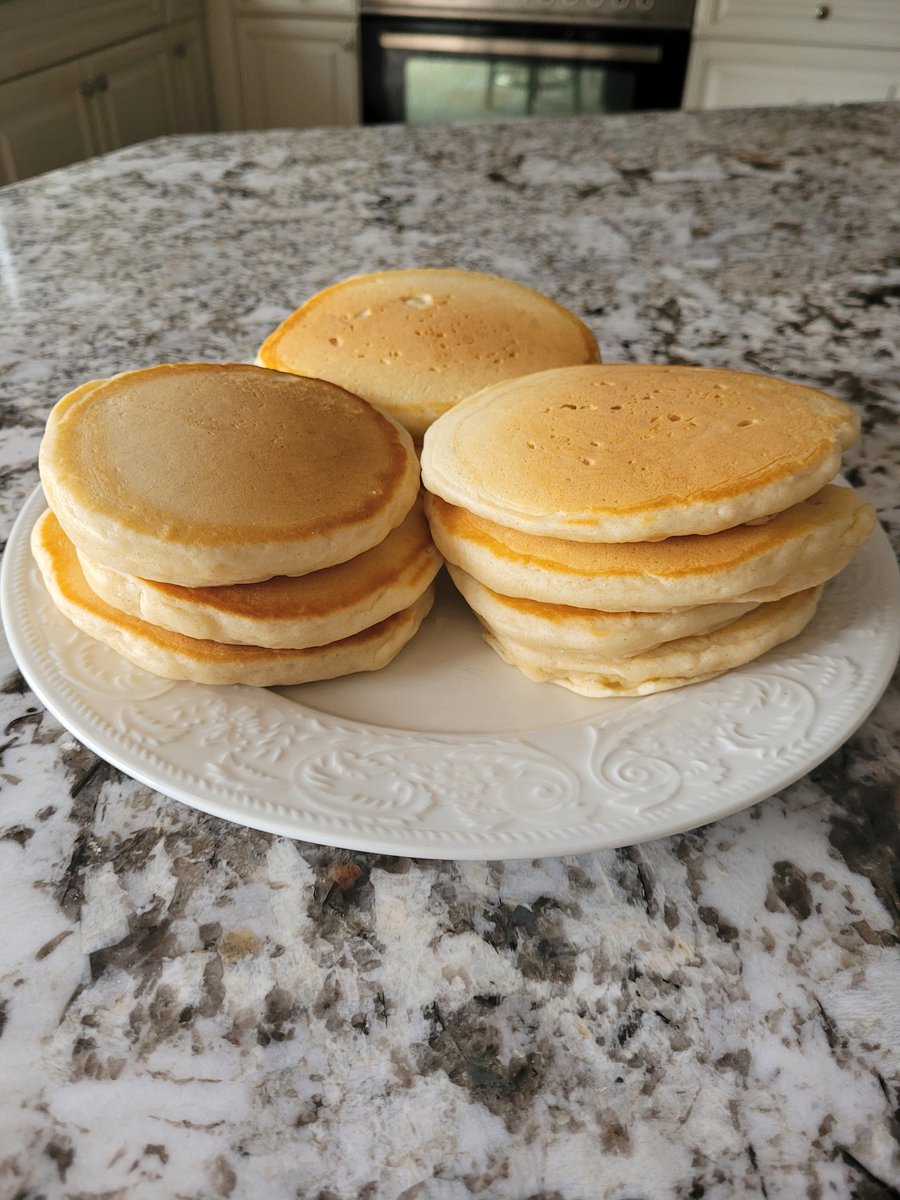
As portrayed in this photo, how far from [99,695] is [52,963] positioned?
206 millimetres

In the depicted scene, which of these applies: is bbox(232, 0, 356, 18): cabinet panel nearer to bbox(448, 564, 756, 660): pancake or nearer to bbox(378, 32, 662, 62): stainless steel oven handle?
bbox(378, 32, 662, 62): stainless steel oven handle

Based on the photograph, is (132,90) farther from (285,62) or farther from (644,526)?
(644,526)

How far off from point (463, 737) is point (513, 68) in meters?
3.37

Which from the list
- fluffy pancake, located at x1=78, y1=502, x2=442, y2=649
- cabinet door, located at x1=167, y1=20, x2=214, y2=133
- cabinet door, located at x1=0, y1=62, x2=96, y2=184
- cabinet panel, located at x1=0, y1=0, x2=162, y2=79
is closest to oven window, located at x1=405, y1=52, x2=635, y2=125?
cabinet door, located at x1=167, y1=20, x2=214, y2=133

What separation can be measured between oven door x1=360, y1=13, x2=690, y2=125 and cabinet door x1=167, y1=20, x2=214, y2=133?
2.19 feet

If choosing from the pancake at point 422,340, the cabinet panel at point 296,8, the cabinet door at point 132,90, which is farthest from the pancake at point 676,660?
the cabinet panel at point 296,8

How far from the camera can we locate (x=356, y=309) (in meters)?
1.13

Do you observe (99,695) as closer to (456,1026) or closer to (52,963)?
(52,963)

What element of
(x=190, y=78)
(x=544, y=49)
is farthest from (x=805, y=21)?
(x=190, y=78)

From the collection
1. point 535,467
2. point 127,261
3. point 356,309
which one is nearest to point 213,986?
point 535,467

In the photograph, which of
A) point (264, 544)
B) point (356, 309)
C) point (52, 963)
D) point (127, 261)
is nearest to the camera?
point (52, 963)

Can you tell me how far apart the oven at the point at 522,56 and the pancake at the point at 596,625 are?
3117 millimetres

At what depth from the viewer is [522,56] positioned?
3.42 metres

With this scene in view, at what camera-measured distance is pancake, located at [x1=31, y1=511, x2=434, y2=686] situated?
0.78 m
